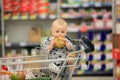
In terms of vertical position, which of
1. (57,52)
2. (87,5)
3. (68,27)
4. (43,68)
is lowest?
(43,68)

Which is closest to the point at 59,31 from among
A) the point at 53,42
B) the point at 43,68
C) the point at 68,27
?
the point at 53,42

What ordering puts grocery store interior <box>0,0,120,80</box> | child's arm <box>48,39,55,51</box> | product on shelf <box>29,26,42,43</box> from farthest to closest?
1. product on shelf <box>29,26,42,43</box>
2. grocery store interior <box>0,0,120,80</box>
3. child's arm <box>48,39,55,51</box>

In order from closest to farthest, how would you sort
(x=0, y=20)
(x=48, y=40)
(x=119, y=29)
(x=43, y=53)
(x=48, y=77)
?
(x=48, y=77) → (x=43, y=53) → (x=48, y=40) → (x=119, y=29) → (x=0, y=20)

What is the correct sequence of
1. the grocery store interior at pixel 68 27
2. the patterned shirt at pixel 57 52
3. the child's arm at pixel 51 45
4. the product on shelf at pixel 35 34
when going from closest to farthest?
1. the patterned shirt at pixel 57 52
2. the child's arm at pixel 51 45
3. the grocery store interior at pixel 68 27
4. the product on shelf at pixel 35 34

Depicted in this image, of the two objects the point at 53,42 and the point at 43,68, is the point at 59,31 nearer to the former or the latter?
the point at 53,42

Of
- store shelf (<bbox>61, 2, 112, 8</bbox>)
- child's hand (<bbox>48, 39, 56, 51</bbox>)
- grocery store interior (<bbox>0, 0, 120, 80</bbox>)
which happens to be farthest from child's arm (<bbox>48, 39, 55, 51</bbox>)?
store shelf (<bbox>61, 2, 112, 8</bbox>)

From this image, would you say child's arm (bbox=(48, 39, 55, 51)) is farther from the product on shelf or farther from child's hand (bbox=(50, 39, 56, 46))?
the product on shelf

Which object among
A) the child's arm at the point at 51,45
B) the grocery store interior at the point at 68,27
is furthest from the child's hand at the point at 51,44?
the grocery store interior at the point at 68,27

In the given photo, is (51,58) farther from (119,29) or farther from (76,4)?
(76,4)

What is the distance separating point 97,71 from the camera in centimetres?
652

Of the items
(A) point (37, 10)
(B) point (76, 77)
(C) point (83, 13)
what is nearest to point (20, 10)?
(A) point (37, 10)

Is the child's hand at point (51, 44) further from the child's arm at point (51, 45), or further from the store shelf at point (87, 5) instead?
the store shelf at point (87, 5)

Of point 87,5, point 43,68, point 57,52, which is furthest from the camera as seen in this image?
point 87,5

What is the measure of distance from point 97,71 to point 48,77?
13.5ft
